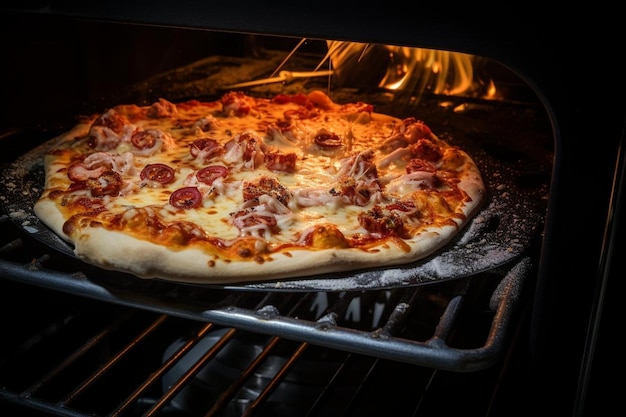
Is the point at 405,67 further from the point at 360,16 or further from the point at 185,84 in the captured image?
the point at 360,16

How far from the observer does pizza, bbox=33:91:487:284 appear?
1805 millimetres

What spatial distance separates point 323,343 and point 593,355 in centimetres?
62

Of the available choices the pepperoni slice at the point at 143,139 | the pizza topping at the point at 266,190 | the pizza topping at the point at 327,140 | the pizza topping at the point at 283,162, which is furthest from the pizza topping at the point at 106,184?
the pizza topping at the point at 327,140

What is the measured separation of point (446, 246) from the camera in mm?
1990

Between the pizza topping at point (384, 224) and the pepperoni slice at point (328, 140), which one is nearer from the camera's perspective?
the pizza topping at point (384, 224)

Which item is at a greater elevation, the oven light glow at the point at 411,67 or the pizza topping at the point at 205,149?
the oven light glow at the point at 411,67

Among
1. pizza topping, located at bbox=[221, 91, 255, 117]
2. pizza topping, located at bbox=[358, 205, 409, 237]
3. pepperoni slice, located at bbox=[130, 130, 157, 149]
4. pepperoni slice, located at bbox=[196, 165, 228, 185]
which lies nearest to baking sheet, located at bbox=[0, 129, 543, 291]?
pizza topping, located at bbox=[358, 205, 409, 237]

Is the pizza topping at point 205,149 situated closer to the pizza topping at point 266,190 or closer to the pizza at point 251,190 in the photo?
the pizza at point 251,190

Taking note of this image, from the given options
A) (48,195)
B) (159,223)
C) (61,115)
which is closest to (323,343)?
(159,223)

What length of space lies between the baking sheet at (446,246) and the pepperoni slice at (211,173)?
57 cm

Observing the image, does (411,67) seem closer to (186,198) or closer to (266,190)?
(266,190)

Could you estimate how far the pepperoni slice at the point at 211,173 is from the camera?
2373mm

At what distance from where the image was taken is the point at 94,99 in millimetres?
3215

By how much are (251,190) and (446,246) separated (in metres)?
0.66
